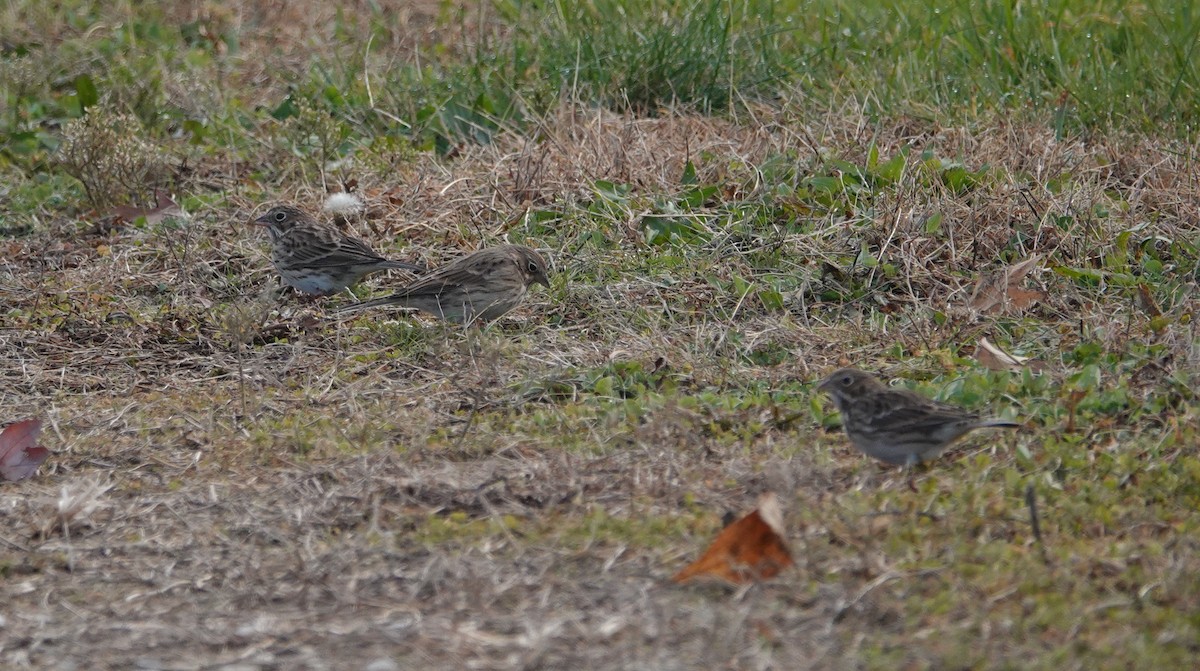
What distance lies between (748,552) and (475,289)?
3407 mm

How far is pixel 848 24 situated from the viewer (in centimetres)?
1109

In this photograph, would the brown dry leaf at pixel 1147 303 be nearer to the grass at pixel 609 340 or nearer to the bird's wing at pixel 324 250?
the grass at pixel 609 340

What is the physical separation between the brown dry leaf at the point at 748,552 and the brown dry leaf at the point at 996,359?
2.21 meters

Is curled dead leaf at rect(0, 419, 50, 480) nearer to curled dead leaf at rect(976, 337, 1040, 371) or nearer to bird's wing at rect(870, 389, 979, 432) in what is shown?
bird's wing at rect(870, 389, 979, 432)

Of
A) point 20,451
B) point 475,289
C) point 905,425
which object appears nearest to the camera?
point 905,425

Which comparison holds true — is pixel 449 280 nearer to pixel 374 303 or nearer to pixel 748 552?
pixel 374 303

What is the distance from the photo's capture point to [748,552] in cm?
458

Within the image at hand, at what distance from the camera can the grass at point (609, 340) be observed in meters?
4.48

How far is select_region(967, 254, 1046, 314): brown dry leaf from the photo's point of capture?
23.5 ft

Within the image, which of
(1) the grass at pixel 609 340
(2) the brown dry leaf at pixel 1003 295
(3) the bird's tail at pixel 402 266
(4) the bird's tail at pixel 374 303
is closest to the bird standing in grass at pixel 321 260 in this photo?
(3) the bird's tail at pixel 402 266

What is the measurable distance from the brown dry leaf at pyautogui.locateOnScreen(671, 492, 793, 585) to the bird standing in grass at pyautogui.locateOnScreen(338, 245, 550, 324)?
10.6 feet

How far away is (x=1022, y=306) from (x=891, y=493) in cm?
222

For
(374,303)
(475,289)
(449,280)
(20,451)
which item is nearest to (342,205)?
(374,303)

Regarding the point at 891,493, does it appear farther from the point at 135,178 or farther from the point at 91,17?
the point at 91,17
